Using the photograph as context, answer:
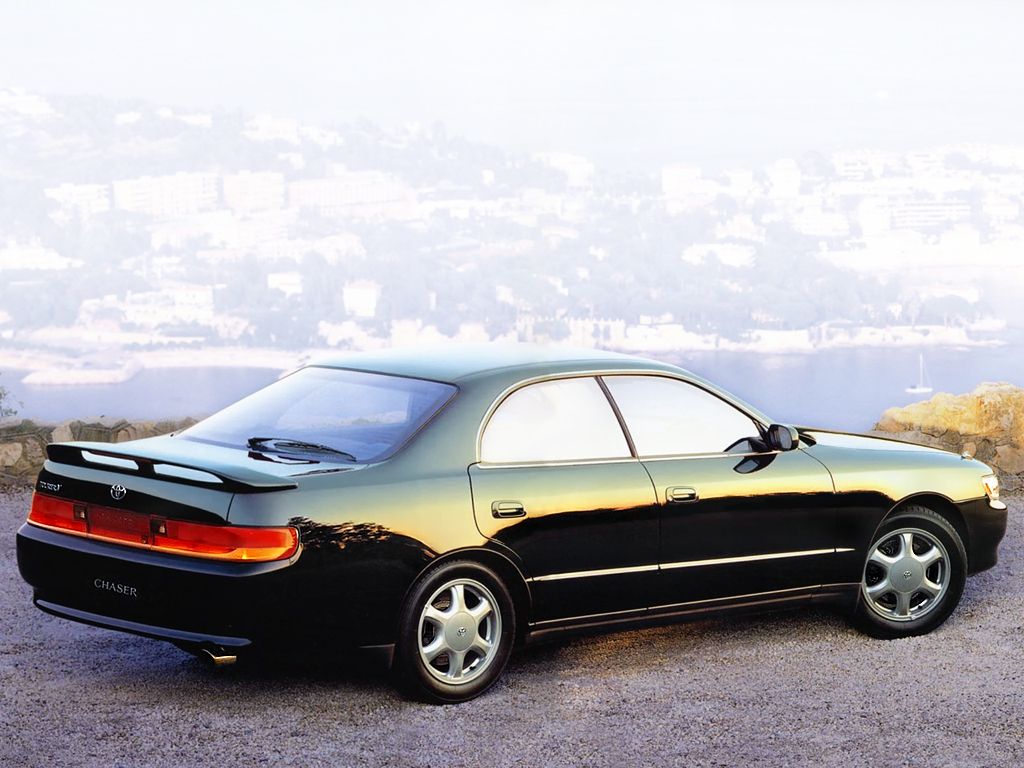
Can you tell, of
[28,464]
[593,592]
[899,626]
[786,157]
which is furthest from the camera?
[786,157]

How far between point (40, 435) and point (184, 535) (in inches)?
301

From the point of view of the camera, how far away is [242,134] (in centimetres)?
10794

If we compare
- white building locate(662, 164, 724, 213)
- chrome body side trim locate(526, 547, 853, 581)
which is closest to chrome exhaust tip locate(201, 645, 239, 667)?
chrome body side trim locate(526, 547, 853, 581)

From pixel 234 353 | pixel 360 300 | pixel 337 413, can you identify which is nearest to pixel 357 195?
pixel 360 300

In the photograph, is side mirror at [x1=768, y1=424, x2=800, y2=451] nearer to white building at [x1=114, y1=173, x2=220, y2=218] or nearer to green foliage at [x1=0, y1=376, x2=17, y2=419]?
green foliage at [x1=0, y1=376, x2=17, y2=419]

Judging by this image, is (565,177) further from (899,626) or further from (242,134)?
(899,626)

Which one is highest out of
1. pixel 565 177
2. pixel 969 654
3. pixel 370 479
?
pixel 565 177

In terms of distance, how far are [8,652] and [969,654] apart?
4.39 m

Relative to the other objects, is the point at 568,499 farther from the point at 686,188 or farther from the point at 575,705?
the point at 686,188

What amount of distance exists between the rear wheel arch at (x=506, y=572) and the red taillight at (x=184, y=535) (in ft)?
1.93

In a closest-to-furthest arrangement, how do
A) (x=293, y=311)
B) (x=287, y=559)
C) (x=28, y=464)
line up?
1. (x=287, y=559)
2. (x=28, y=464)
3. (x=293, y=311)

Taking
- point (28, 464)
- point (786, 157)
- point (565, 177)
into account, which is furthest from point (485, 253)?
point (28, 464)

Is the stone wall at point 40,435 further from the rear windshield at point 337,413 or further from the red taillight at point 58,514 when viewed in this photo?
the red taillight at point 58,514

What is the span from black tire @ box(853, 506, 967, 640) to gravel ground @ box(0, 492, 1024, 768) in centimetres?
9
